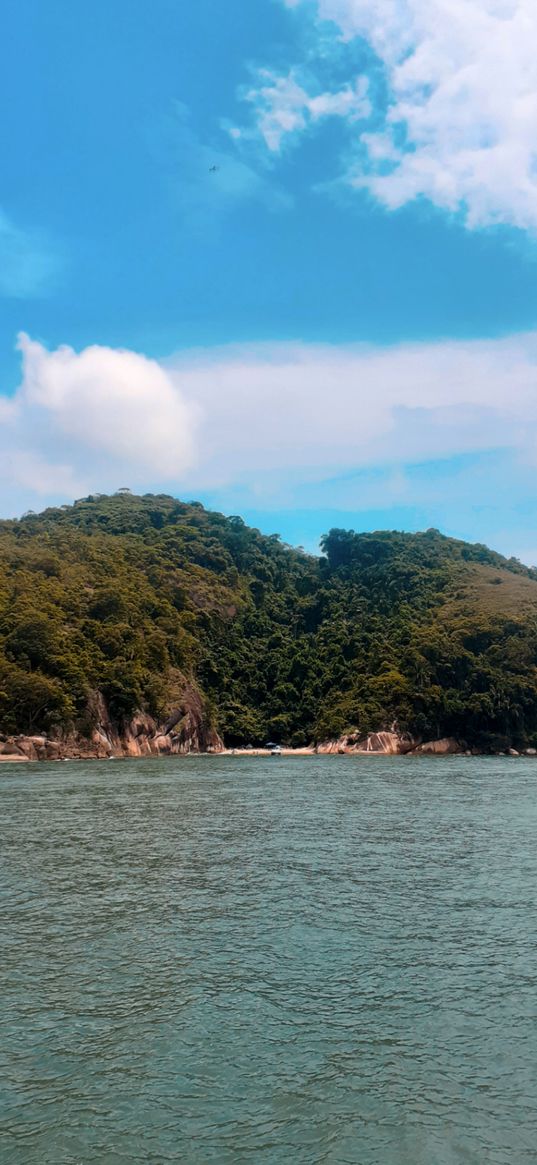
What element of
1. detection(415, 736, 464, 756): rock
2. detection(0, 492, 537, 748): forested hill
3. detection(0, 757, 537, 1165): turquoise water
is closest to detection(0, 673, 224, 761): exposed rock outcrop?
detection(0, 492, 537, 748): forested hill

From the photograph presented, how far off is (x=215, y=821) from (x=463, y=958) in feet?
72.7

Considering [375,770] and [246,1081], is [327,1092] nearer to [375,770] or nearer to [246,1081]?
[246,1081]

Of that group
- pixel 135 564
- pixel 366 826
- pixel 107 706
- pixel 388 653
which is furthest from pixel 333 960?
pixel 135 564

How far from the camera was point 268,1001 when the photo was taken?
13.7 metres

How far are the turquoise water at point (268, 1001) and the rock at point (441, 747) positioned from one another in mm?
97342

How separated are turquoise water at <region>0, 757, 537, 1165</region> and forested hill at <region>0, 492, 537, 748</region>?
69580 millimetres

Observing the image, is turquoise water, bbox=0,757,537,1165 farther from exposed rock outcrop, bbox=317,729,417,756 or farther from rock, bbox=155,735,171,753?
exposed rock outcrop, bbox=317,729,417,756

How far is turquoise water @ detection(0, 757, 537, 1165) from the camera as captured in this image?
31.4ft

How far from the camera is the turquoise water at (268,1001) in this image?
376 inches

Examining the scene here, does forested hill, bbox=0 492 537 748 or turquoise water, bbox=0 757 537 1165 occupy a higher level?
forested hill, bbox=0 492 537 748

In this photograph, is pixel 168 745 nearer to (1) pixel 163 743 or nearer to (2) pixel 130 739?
(1) pixel 163 743

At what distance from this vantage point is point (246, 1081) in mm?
10836

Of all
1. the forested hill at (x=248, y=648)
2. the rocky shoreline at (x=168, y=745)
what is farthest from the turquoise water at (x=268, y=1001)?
the forested hill at (x=248, y=648)

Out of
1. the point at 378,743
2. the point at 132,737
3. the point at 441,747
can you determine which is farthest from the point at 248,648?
the point at 132,737
